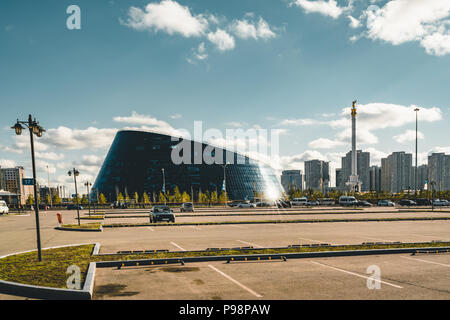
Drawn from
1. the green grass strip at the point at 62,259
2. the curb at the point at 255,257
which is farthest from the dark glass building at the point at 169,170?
the curb at the point at 255,257

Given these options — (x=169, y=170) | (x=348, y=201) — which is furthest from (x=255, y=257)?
(x=169, y=170)

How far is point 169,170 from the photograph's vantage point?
111m

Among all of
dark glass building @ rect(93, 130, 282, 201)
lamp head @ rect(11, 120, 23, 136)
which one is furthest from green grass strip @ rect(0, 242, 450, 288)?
dark glass building @ rect(93, 130, 282, 201)

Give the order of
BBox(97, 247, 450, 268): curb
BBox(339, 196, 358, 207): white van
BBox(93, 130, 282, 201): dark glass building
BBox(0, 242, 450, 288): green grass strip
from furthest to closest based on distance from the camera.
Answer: BBox(93, 130, 282, 201): dark glass building
BBox(339, 196, 358, 207): white van
BBox(97, 247, 450, 268): curb
BBox(0, 242, 450, 288): green grass strip

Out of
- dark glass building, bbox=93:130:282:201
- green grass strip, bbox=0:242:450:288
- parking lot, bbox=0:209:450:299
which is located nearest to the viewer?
parking lot, bbox=0:209:450:299

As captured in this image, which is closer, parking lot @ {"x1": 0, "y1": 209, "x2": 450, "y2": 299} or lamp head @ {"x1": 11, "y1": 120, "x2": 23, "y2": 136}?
parking lot @ {"x1": 0, "y1": 209, "x2": 450, "y2": 299}

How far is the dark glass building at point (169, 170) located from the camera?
106812 mm

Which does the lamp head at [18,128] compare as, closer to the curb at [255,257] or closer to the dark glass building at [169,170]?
the curb at [255,257]

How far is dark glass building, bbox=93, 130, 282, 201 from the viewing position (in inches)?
4205

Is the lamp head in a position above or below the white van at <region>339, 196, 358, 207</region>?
above

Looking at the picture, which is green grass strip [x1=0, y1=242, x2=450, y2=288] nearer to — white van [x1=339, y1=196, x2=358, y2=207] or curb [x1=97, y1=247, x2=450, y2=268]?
curb [x1=97, y1=247, x2=450, y2=268]

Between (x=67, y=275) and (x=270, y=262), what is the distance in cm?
656

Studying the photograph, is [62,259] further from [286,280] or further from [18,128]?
[286,280]
